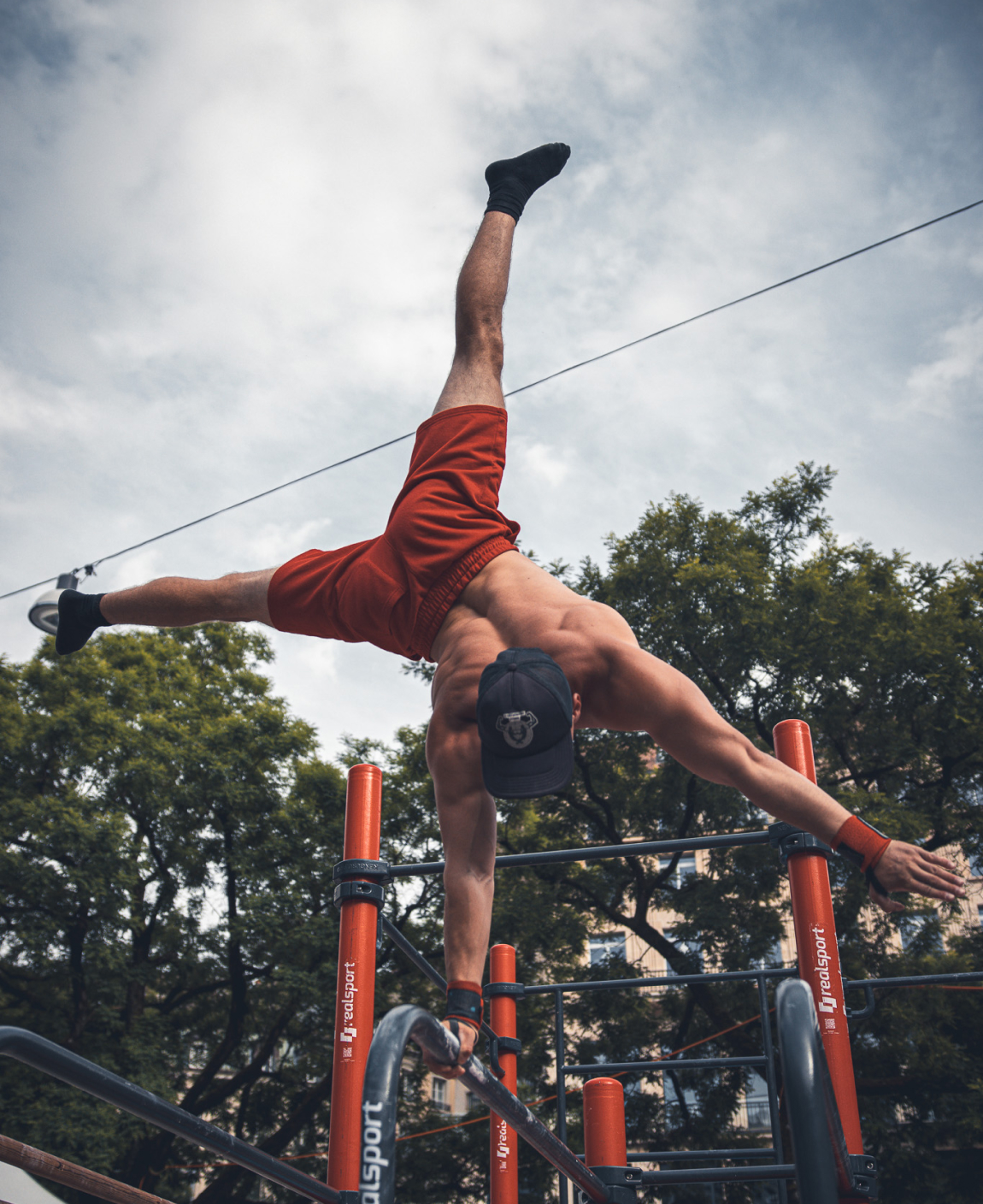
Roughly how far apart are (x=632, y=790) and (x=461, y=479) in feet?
31.0

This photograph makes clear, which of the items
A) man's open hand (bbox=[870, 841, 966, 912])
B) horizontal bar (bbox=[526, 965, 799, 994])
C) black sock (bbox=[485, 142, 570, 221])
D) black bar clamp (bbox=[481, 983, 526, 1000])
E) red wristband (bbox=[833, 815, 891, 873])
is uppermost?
black sock (bbox=[485, 142, 570, 221])

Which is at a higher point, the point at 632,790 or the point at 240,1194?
the point at 632,790

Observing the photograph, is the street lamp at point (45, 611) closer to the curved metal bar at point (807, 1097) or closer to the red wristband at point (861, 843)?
the red wristband at point (861, 843)

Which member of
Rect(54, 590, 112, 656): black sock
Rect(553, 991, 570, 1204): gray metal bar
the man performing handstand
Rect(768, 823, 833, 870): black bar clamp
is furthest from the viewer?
Rect(553, 991, 570, 1204): gray metal bar

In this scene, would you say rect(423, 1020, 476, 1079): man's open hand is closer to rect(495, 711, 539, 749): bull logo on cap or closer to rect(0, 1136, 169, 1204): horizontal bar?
rect(495, 711, 539, 749): bull logo on cap

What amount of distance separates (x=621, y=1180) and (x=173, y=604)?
2343 millimetres

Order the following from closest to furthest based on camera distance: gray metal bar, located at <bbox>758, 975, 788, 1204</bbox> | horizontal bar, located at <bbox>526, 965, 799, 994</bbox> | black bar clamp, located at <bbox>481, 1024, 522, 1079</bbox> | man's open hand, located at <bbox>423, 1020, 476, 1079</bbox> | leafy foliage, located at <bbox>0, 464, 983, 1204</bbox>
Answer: man's open hand, located at <bbox>423, 1020, 476, 1079</bbox>, gray metal bar, located at <bbox>758, 975, 788, 1204</bbox>, horizontal bar, located at <bbox>526, 965, 799, 994</bbox>, black bar clamp, located at <bbox>481, 1024, 522, 1079</bbox>, leafy foliage, located at <bbox>0, 464, 983, 1204</bbox>

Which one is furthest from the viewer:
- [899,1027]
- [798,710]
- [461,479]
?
[798,710]

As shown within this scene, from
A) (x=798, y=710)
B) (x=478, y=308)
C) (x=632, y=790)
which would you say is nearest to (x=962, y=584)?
(x=798, y=710)

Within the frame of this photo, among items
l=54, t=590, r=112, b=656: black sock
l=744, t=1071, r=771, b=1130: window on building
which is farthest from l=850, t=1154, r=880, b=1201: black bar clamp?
l=744, t=1071, r=771, b=1130: window on building

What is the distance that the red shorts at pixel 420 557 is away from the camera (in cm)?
225

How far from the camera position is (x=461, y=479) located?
234 cm

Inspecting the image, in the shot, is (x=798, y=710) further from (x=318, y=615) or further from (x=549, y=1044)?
(x=318, y=615)

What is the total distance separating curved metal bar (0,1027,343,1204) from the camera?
1.32 m
